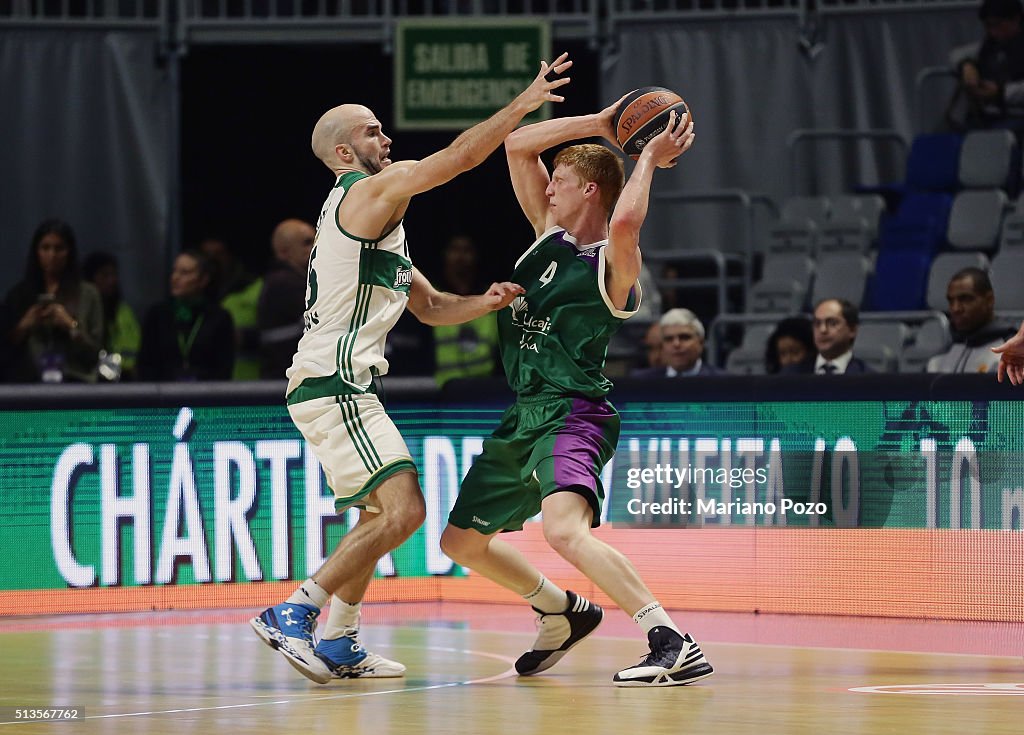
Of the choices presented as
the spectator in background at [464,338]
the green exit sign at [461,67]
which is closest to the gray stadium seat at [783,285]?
the spectator in background at [464,338]

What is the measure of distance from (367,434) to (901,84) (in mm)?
9406

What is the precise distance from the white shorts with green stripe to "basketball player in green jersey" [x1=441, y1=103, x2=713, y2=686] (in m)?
0.39

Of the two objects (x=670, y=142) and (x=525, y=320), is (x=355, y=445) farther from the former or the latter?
(x=670, y=142)

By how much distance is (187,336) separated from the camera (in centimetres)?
1134

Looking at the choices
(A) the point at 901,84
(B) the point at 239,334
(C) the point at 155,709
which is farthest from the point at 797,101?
(C) the point at 155,709

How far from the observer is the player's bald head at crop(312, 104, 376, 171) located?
7.53 meters

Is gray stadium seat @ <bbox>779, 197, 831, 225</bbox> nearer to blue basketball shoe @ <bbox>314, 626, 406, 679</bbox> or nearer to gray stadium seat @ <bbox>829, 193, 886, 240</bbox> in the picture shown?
gray stadium seat @ <bbox>829, 193, 886, 240</bbox>

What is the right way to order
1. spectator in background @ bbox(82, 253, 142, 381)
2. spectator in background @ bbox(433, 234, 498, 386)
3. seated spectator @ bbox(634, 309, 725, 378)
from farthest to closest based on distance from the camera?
spectator in background @ bbox(82, 253, 142, 381)
spectator in background @ bbox(433, 234, 498, 386)
seated spectator @ bbox(634, 309, 725, 378)

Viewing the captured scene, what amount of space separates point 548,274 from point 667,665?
1.60 metres

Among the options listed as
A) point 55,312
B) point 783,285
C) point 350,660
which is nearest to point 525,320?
point 350,660

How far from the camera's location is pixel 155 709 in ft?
21.9

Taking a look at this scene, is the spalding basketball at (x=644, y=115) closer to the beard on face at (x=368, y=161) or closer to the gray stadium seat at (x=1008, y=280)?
the beard on face at (x=368, y=161)

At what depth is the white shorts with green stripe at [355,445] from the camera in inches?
286

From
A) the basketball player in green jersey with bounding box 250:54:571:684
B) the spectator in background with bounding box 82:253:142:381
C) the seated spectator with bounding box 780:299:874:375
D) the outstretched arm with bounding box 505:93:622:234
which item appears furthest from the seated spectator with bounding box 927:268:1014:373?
the spectator in background with bounding box 82:253:142:381
